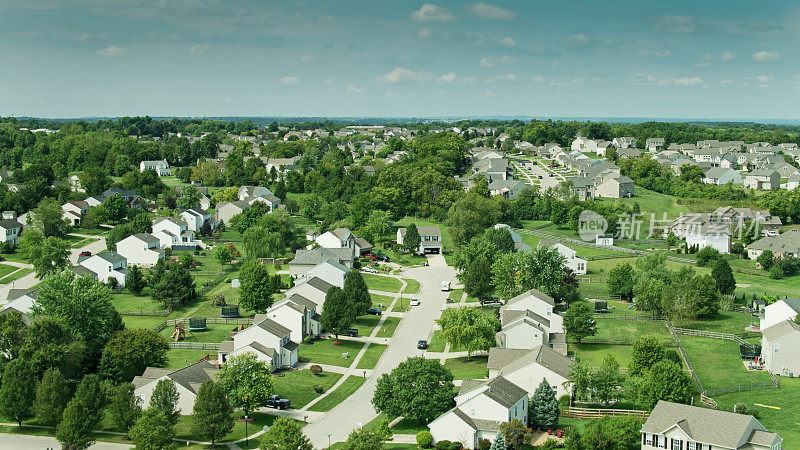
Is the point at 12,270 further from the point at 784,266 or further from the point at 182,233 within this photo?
the point at 784,266

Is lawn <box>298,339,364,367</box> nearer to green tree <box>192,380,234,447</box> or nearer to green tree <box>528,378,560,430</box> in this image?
green tree <box>192,380,234,447</box>

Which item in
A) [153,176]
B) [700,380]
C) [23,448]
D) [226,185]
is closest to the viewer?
[23,448]

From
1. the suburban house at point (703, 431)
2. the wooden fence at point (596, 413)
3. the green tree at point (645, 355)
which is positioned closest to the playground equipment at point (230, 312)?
the wooden fence at point (596, 413)

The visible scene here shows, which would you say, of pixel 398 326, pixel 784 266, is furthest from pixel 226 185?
pixel 784 266

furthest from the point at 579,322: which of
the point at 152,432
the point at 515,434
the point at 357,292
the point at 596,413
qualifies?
the point at 152,432

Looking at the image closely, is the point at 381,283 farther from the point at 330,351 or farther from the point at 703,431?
the point at 703,431

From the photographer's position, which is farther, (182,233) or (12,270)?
Result: (182,233)

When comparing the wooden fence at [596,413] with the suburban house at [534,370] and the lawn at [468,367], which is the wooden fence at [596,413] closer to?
the suburban house at [534,370]
